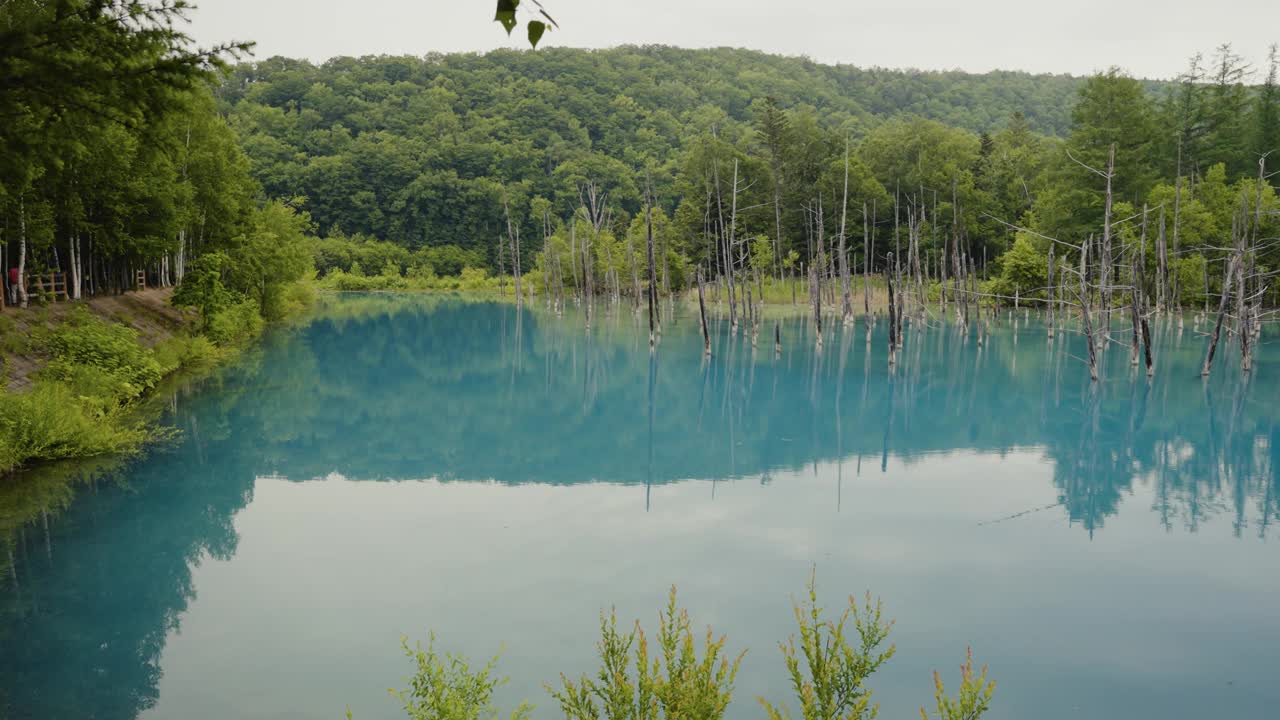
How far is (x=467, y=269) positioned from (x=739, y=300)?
53544 mm

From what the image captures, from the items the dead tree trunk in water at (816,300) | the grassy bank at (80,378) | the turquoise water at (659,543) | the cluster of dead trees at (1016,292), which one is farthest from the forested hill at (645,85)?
the turquoise water at (659,543)

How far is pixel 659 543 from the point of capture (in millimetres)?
11672

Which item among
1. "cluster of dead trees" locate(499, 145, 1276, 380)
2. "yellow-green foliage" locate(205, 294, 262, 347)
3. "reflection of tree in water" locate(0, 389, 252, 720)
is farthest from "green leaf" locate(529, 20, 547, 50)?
"yellow-green foliage" locate(205, 294, 262, 347)

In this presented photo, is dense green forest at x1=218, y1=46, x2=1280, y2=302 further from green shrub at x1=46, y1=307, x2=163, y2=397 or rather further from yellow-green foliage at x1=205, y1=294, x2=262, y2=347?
green shrub at x1=46, y1=307, x2=163, y2=397

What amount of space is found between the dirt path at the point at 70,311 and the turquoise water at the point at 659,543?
3.12 meters

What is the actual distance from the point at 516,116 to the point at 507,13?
123 m

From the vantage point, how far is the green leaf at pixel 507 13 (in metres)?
2.90

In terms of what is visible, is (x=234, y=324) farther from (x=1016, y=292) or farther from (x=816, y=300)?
(x=1016, y=292)

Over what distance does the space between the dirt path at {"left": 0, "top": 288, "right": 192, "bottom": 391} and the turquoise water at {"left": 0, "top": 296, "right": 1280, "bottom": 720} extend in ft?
10.3

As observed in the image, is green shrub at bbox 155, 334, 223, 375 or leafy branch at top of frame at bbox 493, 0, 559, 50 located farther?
green shrub at bbox 155, 334, 223, 375

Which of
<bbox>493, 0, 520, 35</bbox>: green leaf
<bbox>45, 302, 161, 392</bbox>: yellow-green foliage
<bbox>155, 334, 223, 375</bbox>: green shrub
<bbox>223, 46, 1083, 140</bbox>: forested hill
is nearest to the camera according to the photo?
<bbox>493, 0, 520, 35</bbox>: green leaf

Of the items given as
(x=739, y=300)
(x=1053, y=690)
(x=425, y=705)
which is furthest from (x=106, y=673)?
(x=739, y=300)

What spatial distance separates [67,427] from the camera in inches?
570

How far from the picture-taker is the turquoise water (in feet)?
26.1
